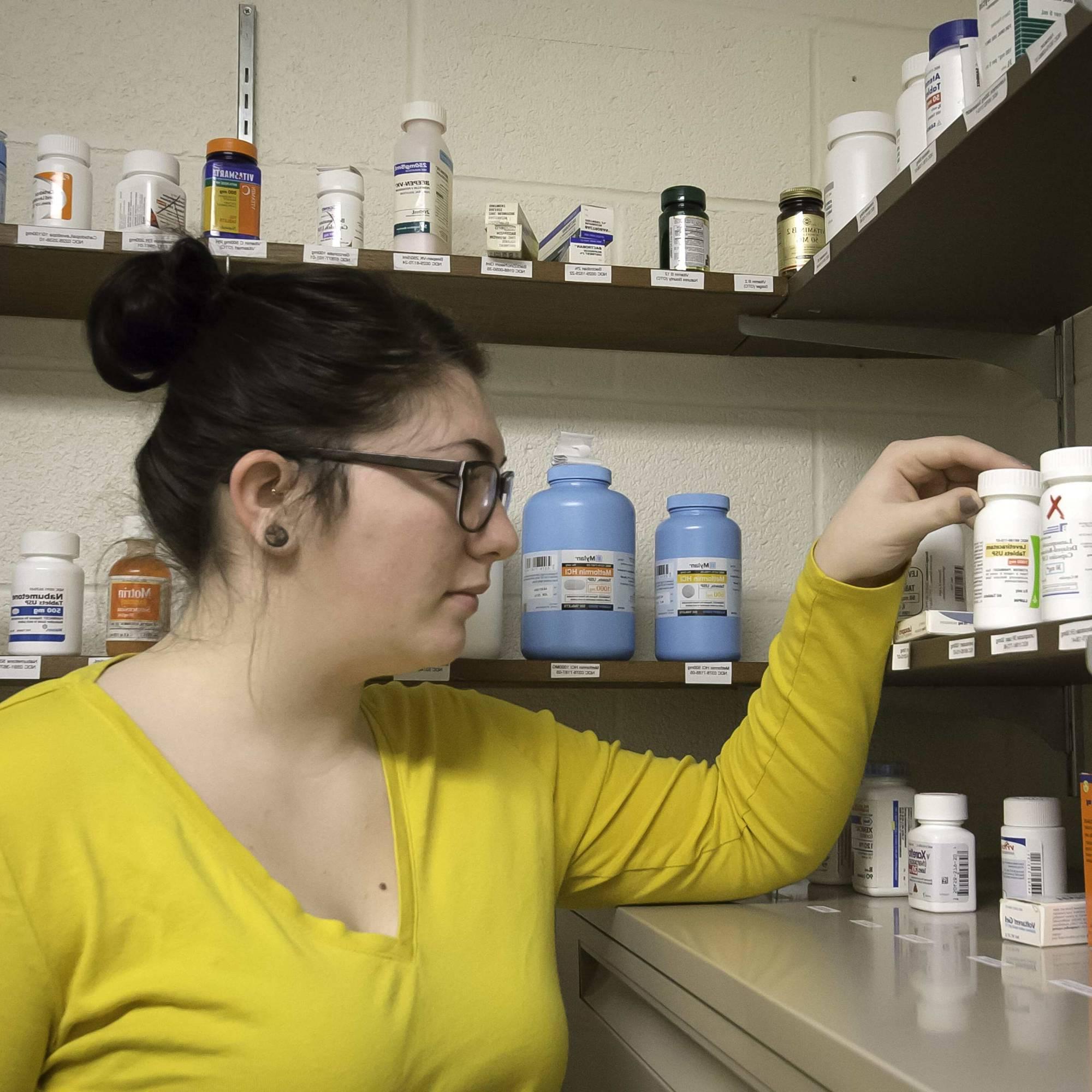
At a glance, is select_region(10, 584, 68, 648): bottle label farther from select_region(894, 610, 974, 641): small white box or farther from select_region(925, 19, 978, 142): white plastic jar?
select_region(925, 19, 978, 142): white plastic jar

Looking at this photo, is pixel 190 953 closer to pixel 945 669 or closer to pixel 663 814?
pixel 663 814

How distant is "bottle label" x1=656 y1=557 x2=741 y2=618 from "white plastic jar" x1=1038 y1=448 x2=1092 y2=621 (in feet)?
1.62

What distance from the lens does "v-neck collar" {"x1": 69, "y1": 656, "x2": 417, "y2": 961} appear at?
0.81 metres

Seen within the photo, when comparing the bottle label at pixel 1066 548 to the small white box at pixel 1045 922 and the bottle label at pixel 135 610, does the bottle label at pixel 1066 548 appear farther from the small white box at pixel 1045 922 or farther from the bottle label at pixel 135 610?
the bottle label at pixel 135 610

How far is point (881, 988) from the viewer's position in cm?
83

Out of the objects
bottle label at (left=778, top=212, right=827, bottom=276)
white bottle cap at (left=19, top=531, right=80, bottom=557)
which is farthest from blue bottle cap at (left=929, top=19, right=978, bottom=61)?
white bottle cap at (left=19, top=531, right=80, bottom=557)

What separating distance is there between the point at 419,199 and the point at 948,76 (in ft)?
2.13

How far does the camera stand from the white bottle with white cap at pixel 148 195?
1354mm

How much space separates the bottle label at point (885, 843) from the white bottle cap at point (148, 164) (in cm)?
119

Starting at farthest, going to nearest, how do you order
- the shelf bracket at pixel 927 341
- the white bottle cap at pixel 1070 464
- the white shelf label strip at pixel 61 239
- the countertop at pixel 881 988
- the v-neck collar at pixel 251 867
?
the shelf bracket at pixel 927 341
the white shelf label strip at pixel 61 239
the white bottle cap at pixel 1070 464
the v-neck collar at pixel 251 867
the countertop at pixel 881 988

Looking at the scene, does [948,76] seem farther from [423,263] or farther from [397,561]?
[397,561]

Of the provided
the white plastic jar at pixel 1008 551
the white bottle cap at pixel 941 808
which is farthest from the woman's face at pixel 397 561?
the white bottle cap at pixel 941 808

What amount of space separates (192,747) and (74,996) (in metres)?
0.20

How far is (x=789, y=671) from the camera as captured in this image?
1.09 meters
